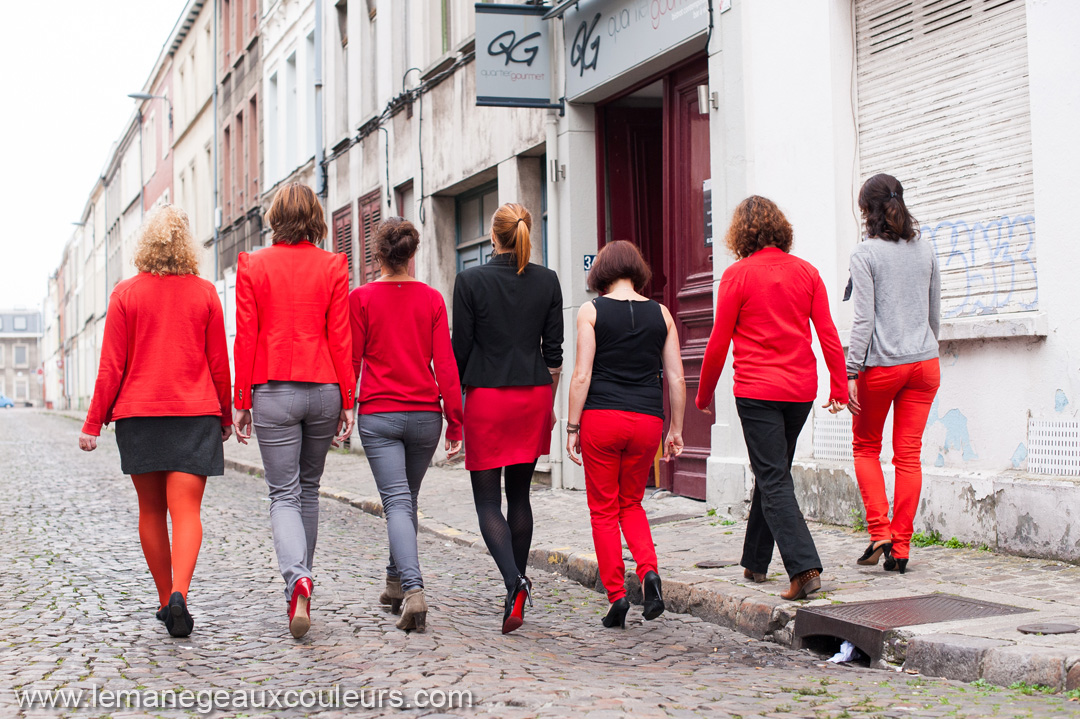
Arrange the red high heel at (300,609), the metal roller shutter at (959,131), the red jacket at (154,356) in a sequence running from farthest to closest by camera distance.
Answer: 1. the metal roller shutter at (959,131)
2. the red jacket at (154,356)
3. the red high heel at (300,609)

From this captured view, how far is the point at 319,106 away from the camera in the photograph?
20.7 metres

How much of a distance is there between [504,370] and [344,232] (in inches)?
575

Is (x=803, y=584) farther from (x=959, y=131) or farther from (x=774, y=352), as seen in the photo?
(x=959, y=131)

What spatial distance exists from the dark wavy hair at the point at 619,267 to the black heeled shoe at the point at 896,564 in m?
1.95

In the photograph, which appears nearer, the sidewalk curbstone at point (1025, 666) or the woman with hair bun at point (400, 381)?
the sidewalk curbstone at point (1025, 666)

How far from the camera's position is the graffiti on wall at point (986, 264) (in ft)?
22.1

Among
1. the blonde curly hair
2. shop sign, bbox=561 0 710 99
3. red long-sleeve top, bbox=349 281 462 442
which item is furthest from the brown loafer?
shop sign, bbox=561 0 710 99

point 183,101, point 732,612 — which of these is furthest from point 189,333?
point 183,101

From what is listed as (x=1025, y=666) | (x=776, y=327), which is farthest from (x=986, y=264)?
(x=1025, y=666)

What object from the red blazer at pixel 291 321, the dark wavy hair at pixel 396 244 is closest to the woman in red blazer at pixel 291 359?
the red blazer at pixel 291 321

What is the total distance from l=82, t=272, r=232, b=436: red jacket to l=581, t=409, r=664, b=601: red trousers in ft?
5.64

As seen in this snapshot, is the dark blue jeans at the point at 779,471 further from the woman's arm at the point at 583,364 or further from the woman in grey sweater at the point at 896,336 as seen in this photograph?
the woman's arm at the point at 583,364

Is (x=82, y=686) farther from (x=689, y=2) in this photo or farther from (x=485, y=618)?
(x=689, y=2)

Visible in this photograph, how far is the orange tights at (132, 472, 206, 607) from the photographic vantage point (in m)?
5.26
